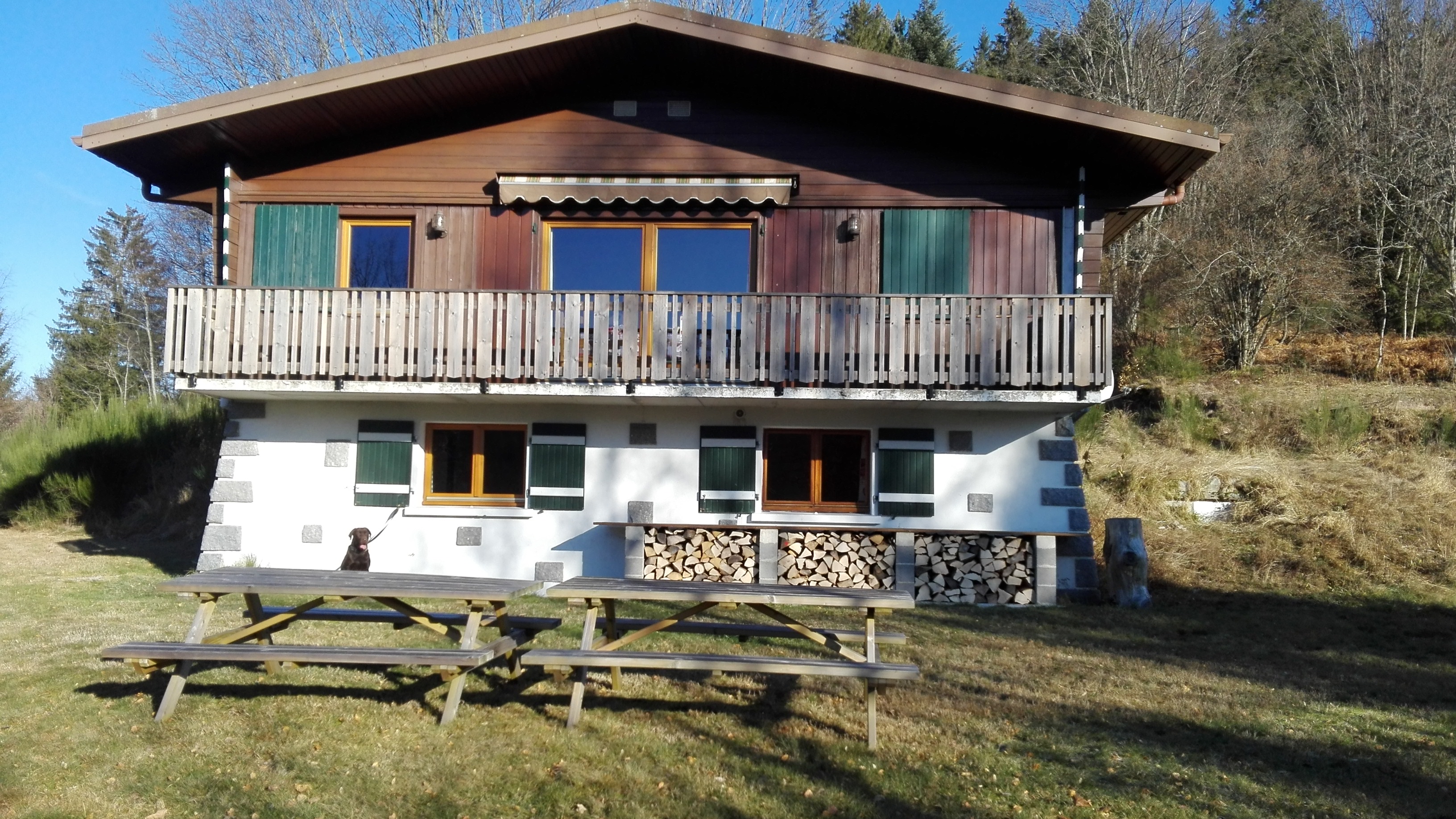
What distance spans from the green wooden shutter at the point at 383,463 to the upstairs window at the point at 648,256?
2.45 m

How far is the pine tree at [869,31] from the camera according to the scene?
100ft

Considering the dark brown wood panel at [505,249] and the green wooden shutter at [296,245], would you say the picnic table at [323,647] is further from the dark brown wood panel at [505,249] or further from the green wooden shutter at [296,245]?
the green wooden shutter at [296,245]

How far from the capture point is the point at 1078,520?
11.2m

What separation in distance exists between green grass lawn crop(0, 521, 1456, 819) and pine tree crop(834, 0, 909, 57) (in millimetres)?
25650

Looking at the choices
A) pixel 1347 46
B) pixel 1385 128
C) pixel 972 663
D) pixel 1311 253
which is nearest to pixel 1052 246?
pixel 972 663

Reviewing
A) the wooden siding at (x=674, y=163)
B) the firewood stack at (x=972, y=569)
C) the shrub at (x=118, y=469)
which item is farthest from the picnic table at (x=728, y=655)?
the shrub at (x=118, y=469)

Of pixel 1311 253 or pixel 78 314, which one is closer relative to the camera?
pixel 1311 253

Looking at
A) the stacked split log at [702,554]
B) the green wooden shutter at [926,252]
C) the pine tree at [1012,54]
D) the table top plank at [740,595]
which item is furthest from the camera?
the pine tree at [1012,54]

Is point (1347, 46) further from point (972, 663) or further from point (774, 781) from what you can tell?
point (774, 781)

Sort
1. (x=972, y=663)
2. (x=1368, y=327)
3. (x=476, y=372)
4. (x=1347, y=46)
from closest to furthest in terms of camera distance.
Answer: (x=972, y=663), (x=476, y=372), (x=1368, y=327), (x=1347, y=46)

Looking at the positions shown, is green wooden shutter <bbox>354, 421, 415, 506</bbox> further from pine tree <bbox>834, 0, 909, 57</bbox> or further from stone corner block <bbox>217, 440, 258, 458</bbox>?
pine tree <bbox>834, 0, 909, 57</bbox>

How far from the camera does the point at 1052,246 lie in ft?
37.8

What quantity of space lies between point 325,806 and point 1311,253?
70.9 ft

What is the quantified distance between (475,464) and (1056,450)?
6647 mm
